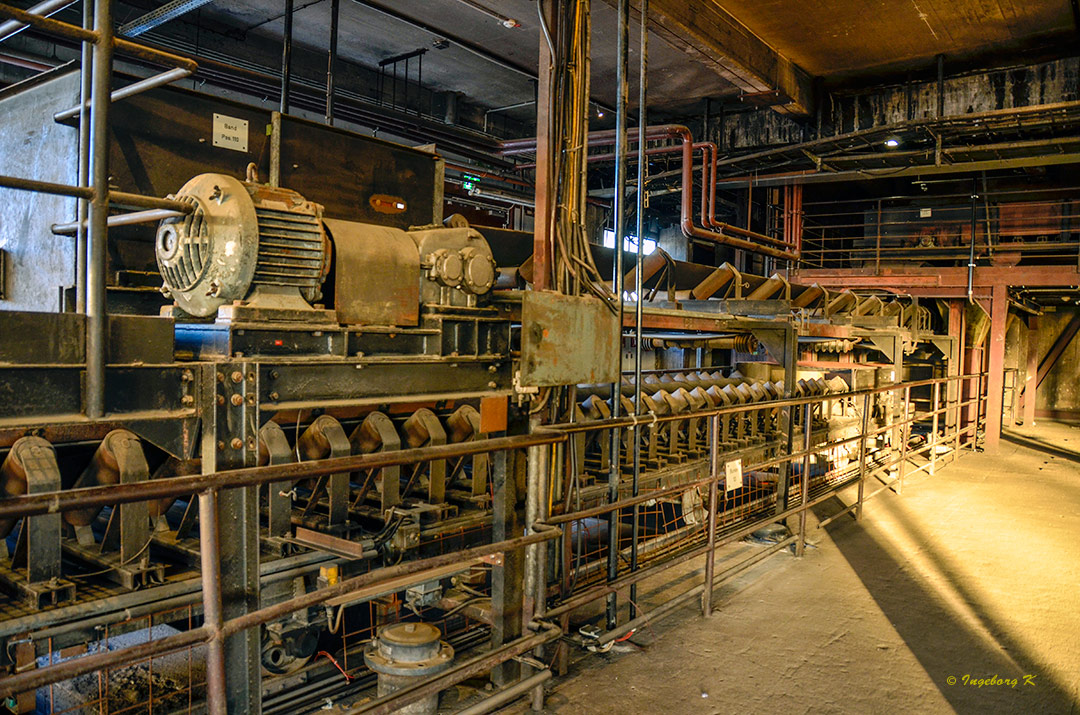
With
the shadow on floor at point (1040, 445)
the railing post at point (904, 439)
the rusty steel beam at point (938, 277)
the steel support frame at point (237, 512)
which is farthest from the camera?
the shadow on floor at point (1040, 445)

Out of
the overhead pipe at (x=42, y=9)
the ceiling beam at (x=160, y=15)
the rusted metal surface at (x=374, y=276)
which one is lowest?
the rusted metal surface at (x=374, y=276)

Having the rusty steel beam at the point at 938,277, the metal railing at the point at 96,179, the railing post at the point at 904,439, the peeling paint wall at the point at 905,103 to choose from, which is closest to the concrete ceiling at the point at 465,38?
the peeling paint wall at the point at 905,103

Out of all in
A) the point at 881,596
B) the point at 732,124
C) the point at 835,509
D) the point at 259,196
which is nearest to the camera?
the point at 259,196

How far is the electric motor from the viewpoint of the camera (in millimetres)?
2857

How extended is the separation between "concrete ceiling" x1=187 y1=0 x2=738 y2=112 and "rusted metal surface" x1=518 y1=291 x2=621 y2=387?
16.8 feet

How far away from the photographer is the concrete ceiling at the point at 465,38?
830 centimetres

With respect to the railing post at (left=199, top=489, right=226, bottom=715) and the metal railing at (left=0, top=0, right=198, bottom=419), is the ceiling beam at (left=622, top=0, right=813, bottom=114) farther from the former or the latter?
the railing post at (left=199, top=489, right=226, bottom=715)

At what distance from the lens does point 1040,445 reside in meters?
12.4

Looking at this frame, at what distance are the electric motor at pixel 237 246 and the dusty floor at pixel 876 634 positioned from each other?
7.06ft

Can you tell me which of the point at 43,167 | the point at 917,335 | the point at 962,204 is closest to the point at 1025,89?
the point at 917,335

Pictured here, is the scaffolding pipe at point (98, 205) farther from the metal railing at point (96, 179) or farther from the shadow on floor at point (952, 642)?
the shadow on floor at point (952, 642)

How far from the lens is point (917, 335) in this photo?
37.6 feet

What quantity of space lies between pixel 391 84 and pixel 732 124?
5262 mm

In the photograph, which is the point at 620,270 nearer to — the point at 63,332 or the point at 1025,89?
the point at 63,332
